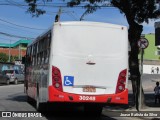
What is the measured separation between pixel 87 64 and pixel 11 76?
1425 inches

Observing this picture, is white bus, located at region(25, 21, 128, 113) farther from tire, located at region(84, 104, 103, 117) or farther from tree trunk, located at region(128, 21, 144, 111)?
tree trunk, located at region(128, 21, 144, 111)

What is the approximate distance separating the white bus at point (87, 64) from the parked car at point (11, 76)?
33.7 meters

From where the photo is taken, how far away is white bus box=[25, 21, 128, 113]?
13453 millimetres

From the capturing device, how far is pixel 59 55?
1358cm

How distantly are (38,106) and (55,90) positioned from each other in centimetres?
400

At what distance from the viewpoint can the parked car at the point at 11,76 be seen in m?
47.1

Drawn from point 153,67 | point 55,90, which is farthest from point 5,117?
point 153,67

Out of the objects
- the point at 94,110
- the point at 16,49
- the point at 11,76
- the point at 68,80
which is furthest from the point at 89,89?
the point at 16,49

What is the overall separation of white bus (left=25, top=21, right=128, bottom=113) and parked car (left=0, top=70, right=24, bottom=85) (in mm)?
33727

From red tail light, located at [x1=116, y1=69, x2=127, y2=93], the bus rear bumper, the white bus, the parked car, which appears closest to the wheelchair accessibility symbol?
the white bus

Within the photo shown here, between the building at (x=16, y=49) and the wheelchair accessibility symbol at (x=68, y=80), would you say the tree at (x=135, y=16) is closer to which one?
the wheelchair accessibility symbol at (x=68, y=80)

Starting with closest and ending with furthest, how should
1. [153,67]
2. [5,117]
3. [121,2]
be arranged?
[5,117], [121,2], [153,67]

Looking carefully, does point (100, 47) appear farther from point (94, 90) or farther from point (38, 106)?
point (38, 106)

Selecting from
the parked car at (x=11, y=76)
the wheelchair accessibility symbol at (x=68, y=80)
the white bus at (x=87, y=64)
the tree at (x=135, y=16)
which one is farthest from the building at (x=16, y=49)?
the wheelchair accessibility symbol at (x=68, y=80)
